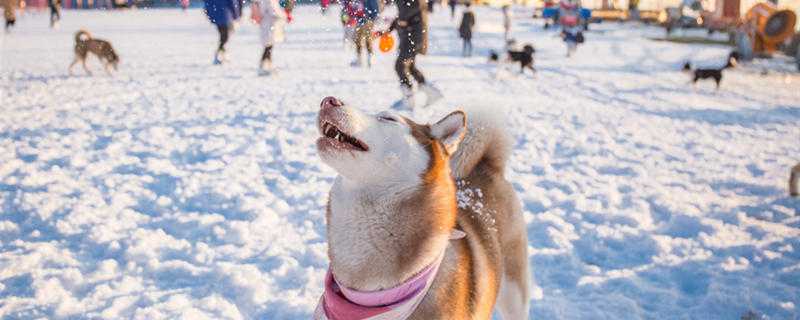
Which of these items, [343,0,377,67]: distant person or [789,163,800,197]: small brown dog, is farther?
[343,0,377,67]: distant person

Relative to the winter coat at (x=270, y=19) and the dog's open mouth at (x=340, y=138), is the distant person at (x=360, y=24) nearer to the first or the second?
the winter coat at (x=270, y=19)

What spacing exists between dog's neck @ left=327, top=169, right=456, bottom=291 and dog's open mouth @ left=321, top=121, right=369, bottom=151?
0.44ft

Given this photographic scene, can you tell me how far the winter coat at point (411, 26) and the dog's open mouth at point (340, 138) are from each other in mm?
5664

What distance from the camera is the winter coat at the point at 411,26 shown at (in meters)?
7.06

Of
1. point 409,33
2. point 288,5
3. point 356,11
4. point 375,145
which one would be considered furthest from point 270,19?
point 375,145

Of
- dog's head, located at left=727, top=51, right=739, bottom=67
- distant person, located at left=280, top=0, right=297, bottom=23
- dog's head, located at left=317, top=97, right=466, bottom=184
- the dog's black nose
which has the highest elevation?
distant person, located at left=280, top=0, right=297, bottom=23

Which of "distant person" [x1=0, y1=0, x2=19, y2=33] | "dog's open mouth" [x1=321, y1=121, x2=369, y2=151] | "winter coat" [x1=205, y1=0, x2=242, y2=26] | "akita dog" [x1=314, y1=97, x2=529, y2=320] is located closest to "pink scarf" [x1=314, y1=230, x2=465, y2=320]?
"akita dog" [x1=314, y1=97, x2=529, y2=320]

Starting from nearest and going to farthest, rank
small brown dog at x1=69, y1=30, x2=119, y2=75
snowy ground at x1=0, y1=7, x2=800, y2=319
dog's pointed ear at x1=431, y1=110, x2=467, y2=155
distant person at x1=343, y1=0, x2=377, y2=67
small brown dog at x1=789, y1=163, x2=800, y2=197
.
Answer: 1. dog's pointed ear at x1=431, y1=110, x2=467, y2=155
2. snowy ground at x1=0, y1=7, x2=800, y2=319
3. small brown dog at x1=789, y1=163, x2=800, y2=197
4. distant person at x1=343, y1=0, x2=377, y2=67
5. small brown dog at x1=69, y1=30, x2=119, y2=75

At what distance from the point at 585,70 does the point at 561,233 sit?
11409 millimetres

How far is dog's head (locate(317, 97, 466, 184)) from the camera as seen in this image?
5.34 ft

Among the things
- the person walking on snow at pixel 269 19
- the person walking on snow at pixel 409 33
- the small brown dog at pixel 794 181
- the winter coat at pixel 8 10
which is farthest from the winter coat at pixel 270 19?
the winter coat at pixel 8 10

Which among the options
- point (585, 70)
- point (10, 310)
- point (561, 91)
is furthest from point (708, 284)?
point (585, 70)

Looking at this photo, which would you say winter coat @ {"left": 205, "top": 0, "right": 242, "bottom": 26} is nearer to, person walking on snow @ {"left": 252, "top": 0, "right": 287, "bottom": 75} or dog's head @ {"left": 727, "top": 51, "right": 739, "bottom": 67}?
person walking on snow @ {"left": 252, "top": 0, "right": 287, "bottom": 75}

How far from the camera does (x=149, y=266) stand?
3160 mm
